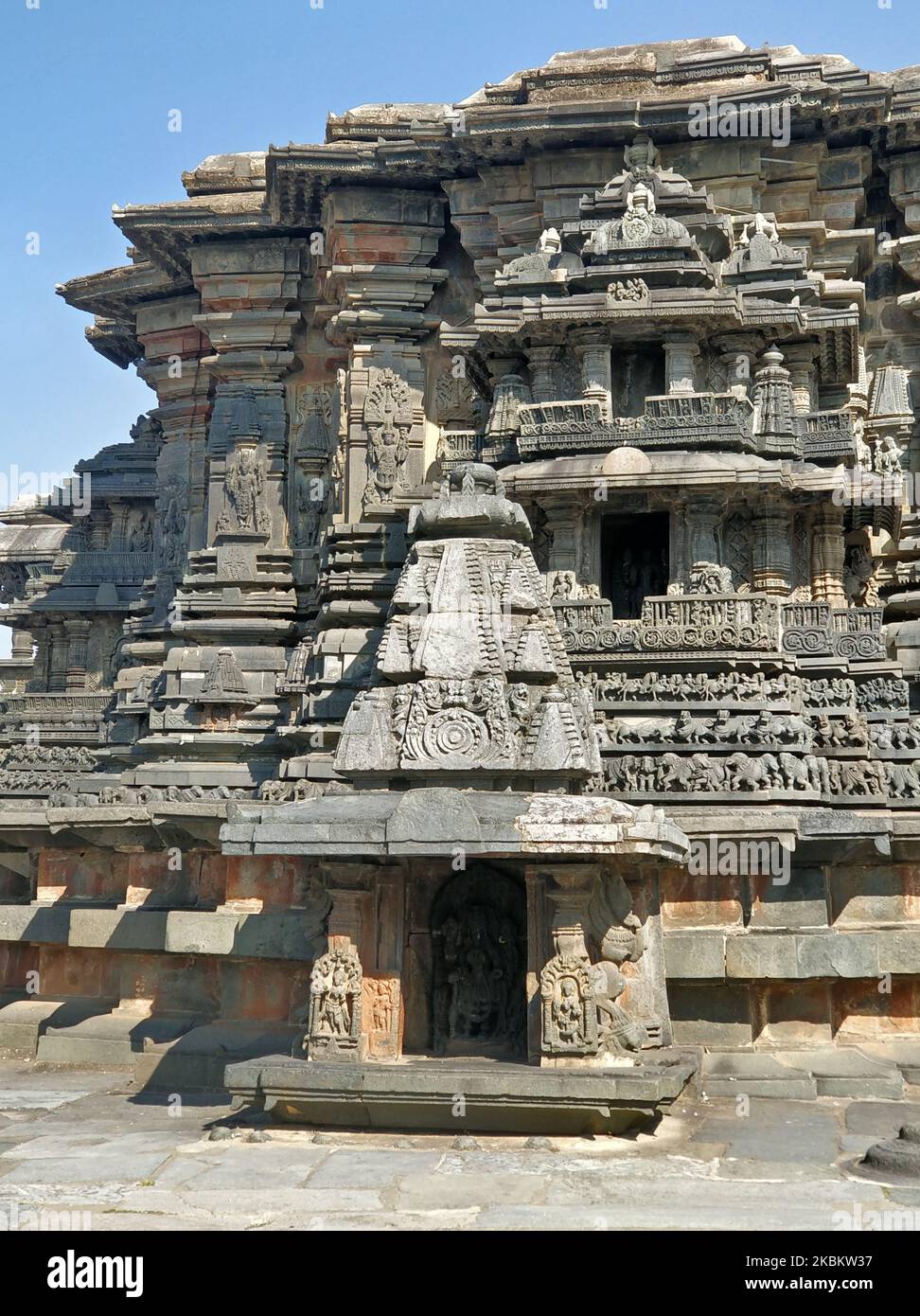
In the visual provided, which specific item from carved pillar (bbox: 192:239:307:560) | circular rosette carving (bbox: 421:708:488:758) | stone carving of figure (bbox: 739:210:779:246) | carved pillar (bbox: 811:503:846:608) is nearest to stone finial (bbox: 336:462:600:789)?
circular rosette carving (bbox: 421:708:488:758)

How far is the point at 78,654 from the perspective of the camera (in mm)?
35906

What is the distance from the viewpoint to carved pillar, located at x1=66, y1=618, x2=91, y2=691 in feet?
117

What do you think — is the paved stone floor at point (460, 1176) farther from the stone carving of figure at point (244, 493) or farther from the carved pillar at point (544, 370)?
the stone carving of figure at point (244, 493)

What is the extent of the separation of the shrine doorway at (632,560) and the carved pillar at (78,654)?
1765 centimetres

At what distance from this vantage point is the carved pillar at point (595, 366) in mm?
20672

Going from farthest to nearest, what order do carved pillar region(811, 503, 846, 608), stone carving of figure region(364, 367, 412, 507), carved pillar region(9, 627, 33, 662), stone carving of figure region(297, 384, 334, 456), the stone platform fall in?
carved pillar region(9, 627, 33, 662), stone carving of figure region(297, 384, 334, 456), stone carving of figure region(364, 367, 412, 507), carved pillar region(811, 503, 846, 608), the stone platform

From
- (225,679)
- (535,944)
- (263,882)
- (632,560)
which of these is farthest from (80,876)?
(535,944)

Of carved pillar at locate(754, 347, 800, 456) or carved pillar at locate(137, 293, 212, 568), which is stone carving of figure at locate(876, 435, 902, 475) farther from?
carved pillar at locate(137, 293, 212, 568)

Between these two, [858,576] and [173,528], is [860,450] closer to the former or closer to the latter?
[858,576]

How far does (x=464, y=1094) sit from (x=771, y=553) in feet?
33.6

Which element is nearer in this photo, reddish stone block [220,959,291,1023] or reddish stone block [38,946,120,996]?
reddish stone block [220,959,291,1023]

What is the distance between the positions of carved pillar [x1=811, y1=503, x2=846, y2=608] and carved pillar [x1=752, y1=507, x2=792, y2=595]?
41cm

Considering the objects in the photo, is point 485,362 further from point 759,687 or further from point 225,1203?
point 225,1203

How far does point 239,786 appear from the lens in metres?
21.6
